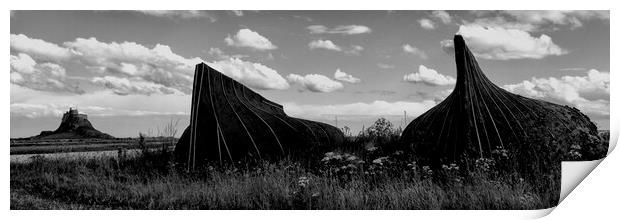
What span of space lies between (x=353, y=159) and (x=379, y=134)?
757mm

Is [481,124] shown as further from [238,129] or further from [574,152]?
[238,129]

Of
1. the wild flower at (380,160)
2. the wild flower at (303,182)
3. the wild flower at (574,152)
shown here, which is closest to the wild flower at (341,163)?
the wild flower at (380,160)

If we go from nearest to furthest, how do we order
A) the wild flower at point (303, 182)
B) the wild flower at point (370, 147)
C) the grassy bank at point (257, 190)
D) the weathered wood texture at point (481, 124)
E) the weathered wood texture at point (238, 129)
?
1. the grassy bank at point (257, 190)
2. the wild flower at point (303, 182)
3. the weathered wood texture at point (481, 124)
4. the wild flower at point (370, 147)
5. the weathered wood texture at point (238, 129)

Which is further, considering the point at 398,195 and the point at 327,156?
the point at 327,156

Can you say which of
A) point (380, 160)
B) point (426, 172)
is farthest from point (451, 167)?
point (380, 160)

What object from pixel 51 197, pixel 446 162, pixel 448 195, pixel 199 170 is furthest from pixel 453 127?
pixel 51 197

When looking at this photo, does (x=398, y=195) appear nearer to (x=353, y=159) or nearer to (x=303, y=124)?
(x=353, y=159)

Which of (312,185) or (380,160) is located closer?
(312,185)

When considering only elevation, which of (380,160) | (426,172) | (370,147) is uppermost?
(370,147)

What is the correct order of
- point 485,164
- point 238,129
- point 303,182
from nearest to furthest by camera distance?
1. point 485,164
2. point 303,182
3. point 238,129

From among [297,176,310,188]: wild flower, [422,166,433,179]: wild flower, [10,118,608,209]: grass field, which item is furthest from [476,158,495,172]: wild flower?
[297,176,310,188]: wild flower

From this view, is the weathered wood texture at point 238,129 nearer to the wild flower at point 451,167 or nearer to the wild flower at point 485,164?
the wild flower at point 451,167

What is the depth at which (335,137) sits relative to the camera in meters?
7.59

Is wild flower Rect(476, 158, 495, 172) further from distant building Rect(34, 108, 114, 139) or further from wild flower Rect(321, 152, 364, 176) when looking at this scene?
distant building Rect(34, 108, 114, 139)
